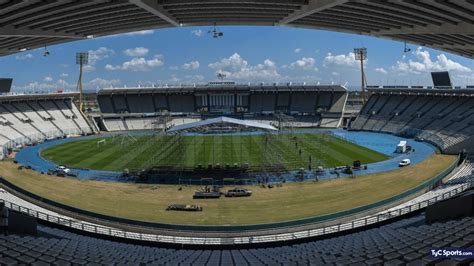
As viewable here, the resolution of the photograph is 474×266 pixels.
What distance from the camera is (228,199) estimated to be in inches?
1326

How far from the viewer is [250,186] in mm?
37938

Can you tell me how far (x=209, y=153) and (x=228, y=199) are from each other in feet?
74.7

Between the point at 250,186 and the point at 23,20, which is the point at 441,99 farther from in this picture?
the point at 23,20

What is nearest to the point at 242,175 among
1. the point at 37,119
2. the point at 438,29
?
the point at 438,29

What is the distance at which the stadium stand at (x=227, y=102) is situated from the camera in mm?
96875

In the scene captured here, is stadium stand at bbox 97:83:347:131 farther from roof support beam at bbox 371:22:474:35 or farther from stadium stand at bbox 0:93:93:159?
roof support beam at bbox 371:22:474:35

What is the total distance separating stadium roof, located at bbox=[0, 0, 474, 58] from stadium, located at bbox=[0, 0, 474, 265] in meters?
0.13

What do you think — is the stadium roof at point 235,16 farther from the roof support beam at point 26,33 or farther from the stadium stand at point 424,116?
the stadium stand at point 424,116

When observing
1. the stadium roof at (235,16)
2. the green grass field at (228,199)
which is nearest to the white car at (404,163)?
the green grass field at (228,199)

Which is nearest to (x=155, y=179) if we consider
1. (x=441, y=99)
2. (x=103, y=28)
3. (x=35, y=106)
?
(x=103, y=28)

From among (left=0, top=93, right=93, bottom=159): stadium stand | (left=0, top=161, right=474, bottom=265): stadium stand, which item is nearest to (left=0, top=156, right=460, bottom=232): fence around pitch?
(left=0, top=161, right=474, bottom=265): stadium stand

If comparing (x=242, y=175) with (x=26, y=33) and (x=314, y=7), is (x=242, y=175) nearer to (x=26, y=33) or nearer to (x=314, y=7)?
(x=314, y=7)

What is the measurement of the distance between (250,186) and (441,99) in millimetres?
55001

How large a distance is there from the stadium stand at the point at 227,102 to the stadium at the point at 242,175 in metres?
15.5
